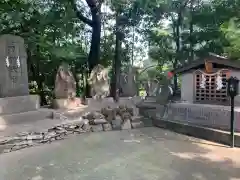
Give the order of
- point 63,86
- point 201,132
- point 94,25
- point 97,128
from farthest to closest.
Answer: point 94,25, point 63,86, point 97,128, point 201,132

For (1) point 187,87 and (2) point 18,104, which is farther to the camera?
(1) point 187,87

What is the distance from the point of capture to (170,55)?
13375 millimetres

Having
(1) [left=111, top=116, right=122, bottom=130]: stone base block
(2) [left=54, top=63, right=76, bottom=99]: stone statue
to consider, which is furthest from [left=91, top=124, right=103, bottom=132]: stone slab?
(2) [left=54, top=63, right=76, bottom=99]: stone statue

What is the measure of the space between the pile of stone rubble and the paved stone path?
0.84 ft

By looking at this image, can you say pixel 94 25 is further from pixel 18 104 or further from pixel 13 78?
pixel 18 104

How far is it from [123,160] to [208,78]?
4.89 meters

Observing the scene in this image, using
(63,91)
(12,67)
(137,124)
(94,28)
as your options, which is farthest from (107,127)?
(94,28)

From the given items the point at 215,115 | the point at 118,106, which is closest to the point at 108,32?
the point at 118,106

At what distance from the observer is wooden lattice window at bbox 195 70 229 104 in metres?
8.31

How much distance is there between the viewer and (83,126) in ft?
26.3

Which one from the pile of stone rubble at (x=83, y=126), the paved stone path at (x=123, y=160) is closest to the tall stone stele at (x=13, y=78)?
the pile of stone rubble at (x=83, y=126)

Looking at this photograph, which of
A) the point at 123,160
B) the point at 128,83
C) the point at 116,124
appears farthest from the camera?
the point at 128,83

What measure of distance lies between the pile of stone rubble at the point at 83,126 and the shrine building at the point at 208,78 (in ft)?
7.42

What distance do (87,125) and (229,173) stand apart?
473cm
